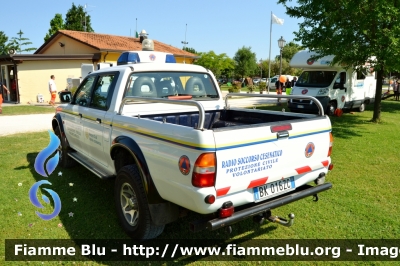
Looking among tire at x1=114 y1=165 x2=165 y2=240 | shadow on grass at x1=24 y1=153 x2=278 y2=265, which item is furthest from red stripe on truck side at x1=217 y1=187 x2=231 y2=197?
shadow on grass at x1=24 y1=153 x2=278 y2=265

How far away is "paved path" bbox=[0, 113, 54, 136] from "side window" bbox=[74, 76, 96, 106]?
597cm

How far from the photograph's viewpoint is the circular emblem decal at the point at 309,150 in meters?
3.37

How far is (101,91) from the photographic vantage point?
460 centimetres

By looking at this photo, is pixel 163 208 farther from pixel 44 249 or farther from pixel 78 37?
pixel 78 37

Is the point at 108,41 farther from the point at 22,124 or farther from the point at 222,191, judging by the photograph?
the point at 222,191

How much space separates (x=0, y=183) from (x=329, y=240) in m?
5.13

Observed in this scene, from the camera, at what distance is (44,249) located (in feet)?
11.4

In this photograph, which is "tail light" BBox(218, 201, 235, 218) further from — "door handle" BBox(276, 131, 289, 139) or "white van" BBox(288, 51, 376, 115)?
"white van" BBox(288, 51, 376, 115)

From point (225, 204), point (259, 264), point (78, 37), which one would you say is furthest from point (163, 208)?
point (78, 37)

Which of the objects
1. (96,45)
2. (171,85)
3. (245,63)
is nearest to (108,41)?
(96,45)

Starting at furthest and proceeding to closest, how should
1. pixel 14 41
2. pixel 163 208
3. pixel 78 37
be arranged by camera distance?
pixel 14 41, pixel 78 37, pixel 163 208

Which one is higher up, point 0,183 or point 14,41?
point 14,41

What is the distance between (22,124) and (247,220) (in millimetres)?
10532

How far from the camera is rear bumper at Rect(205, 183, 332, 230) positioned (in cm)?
273
